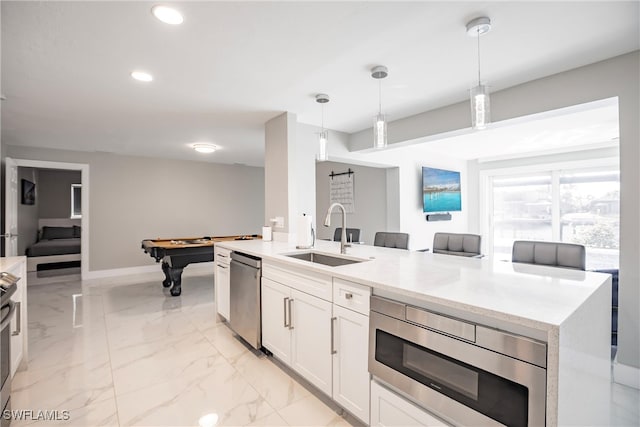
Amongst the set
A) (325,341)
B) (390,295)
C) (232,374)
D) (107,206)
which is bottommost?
(232,374)

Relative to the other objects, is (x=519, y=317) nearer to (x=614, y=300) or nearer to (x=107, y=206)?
(x=614, y=300)

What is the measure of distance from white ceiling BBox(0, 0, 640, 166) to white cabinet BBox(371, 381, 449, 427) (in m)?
2.04

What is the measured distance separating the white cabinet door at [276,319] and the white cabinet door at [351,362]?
525 mm

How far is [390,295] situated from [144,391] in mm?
1852

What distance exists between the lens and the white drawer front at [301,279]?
6.07ft

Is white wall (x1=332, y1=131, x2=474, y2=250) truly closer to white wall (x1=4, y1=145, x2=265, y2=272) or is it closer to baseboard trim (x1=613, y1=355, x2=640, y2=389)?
baseboard trim (x1=613, y1=355, x2=640, y2=389)

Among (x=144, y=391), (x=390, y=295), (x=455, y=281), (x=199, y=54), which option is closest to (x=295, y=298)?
(x=390, y=295)

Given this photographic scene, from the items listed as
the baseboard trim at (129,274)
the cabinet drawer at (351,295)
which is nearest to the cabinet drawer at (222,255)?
the cabinet drawer at (351,295)

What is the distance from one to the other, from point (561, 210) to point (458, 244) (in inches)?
143

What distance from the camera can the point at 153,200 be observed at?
20.2 feet

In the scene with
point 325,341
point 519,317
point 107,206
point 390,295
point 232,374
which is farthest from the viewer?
point 107,206

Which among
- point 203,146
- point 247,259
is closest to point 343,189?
point 203,146

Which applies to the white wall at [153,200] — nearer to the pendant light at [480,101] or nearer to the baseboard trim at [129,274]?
the baseboard trim at [129,274]

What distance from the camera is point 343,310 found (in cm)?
172
